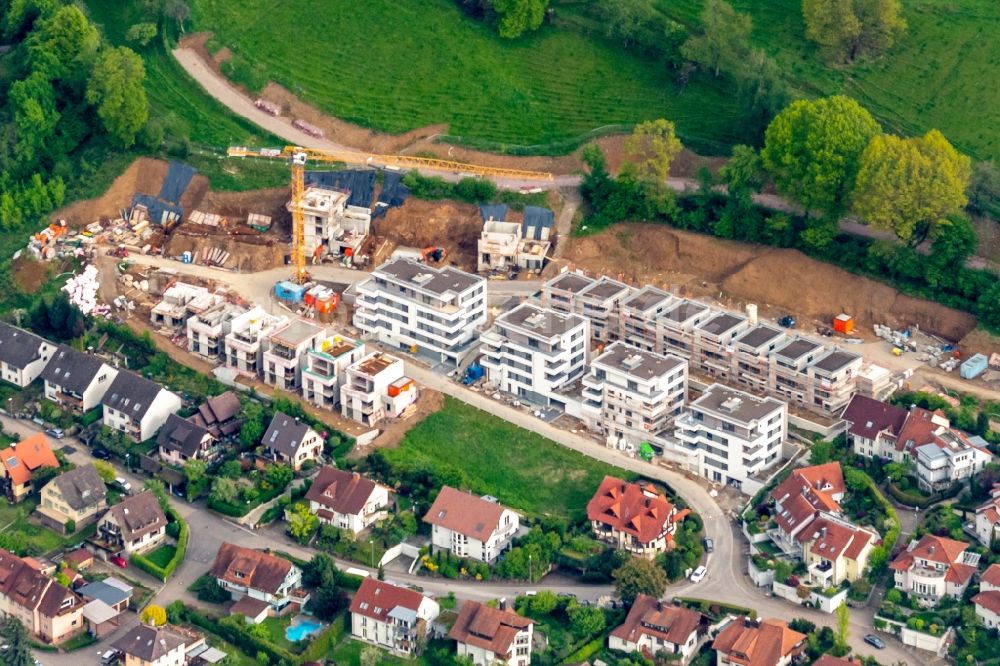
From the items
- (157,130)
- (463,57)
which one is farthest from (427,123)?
(157,130)

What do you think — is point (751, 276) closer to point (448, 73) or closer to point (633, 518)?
point (633, 518)

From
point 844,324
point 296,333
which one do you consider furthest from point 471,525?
point 844,324

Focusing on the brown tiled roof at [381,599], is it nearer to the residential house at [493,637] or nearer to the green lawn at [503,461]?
the residential house at [493,637]

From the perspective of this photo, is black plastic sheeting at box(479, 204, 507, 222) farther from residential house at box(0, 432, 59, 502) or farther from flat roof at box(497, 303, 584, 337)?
residential house at box(0, 432, 59, 502)

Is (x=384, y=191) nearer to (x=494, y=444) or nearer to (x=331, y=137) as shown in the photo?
(x=331, y=137)

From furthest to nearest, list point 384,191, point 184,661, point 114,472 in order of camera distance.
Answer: point 384,191 → point 114,472 → point 184,661

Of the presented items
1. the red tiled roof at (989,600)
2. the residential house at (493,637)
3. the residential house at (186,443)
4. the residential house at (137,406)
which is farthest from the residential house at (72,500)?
the red tiled roof at (989,600)
